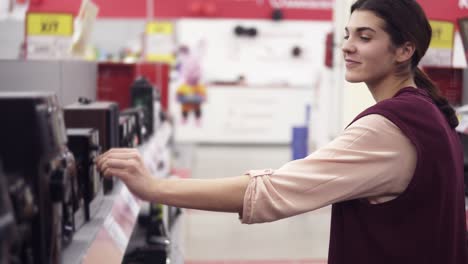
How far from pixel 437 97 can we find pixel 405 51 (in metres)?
0.18

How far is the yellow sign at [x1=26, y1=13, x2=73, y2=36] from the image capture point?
163 inches

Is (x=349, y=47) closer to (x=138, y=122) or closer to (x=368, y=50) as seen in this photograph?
(x=368, y=50)

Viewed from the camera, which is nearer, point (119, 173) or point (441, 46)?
point (119, 173)

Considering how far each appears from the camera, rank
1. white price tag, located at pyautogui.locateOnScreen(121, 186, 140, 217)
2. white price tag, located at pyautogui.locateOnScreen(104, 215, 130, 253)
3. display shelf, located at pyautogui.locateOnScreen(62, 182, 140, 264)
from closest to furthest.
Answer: display shelf, located at pyautogui.locateOnScreen(62, 182, 140, 264)
white price tag, located at pyautogui.locateOnScreen(104, 215, 130, 253)
white price tag, located at pyautogui.locateOnScreen(121, 186, 140, 217)

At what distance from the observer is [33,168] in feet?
4.07

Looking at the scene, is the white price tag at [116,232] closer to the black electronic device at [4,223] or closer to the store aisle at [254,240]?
the black electronic device at [4,223]

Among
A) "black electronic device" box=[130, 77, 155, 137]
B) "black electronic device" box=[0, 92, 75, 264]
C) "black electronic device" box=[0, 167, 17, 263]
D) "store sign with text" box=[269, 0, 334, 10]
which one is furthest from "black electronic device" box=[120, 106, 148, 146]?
"store sign with text" box=[269, 0, 334, 10]

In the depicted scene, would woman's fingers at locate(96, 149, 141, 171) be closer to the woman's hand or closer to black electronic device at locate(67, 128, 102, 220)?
the woman's hand

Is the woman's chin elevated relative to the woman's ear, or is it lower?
lower

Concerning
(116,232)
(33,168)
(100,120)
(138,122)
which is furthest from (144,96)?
(33,168)

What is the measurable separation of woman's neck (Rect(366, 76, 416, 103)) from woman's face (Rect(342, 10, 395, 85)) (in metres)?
0.02

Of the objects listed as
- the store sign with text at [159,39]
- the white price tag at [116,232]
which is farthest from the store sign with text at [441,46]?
the store sign with text at [159,39]

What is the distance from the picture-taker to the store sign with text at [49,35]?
4.14 metres

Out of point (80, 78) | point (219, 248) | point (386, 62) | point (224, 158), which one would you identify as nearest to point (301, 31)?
point (224, 158)
